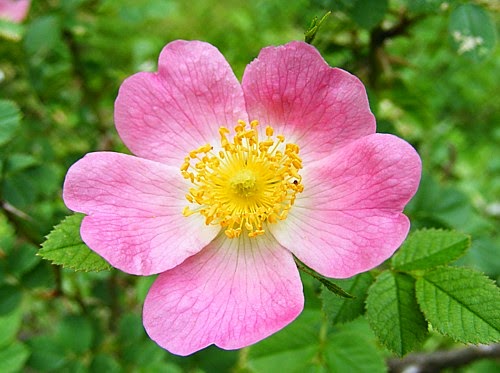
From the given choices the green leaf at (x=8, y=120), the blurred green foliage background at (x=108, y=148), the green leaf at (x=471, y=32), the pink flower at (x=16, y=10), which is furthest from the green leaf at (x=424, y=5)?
the pink flower at (x=16, y=10)

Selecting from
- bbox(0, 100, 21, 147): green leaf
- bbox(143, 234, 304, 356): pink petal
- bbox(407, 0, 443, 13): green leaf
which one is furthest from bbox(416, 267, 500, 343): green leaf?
bbox(0, 100, 21, 147): green leaf

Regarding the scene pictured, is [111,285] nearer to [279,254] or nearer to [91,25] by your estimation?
[91,25]

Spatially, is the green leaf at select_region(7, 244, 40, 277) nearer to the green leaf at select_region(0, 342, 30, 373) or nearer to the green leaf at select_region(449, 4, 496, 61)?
the green leaf at select_region(0, 342, 30, 373)

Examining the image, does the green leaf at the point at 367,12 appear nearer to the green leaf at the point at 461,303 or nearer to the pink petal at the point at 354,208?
the pink petal at the point at 354,208

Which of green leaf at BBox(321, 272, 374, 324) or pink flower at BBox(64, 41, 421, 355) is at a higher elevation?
pink flower at BBox(64, 41, 421, 355)

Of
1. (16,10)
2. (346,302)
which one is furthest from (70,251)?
(16,10)

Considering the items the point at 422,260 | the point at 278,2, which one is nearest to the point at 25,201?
the point at 278,2
